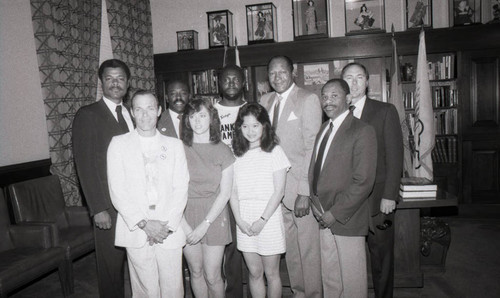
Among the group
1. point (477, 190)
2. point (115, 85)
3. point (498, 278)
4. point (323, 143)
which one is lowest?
point (498, 278)

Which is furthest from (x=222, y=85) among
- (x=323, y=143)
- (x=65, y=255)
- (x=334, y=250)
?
(x=65, y=255)

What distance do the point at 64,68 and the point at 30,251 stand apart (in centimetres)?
182

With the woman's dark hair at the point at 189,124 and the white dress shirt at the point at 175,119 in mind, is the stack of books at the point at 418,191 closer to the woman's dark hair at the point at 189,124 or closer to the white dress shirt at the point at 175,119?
the woman's dark hair at the point at 189,124

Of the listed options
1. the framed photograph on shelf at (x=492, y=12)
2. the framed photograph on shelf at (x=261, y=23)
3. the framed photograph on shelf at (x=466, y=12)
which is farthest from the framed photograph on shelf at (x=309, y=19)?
the framed photograph on shelf at (x=492, y=12)

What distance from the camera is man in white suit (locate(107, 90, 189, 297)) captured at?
205 centimetres

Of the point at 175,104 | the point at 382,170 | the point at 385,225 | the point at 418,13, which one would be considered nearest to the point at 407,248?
the point at 385,225

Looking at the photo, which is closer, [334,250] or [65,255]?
[334,250]

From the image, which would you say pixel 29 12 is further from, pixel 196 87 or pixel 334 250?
pixel 334 250

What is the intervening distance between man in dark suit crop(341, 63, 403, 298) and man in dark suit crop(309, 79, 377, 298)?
32cm

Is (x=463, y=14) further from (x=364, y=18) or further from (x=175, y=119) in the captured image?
(x=175, y=119)

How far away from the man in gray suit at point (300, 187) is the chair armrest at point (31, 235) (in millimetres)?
1927

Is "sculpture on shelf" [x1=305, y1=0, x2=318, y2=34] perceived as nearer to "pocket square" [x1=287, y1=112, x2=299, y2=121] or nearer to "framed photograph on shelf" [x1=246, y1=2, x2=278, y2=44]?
"framed photograph on shelf" [x1=246, y1=2, x2=278, y2=44]

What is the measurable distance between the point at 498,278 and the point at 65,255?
3538 mm

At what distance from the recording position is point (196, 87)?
5.89 meters
